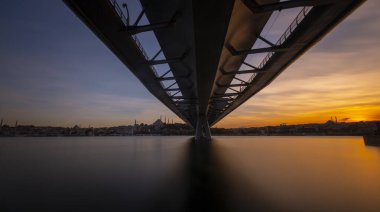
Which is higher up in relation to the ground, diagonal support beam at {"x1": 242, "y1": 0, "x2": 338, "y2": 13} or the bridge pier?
diagonal support beam at {"x1": 242, "y1": 0, "x2": 338, "y2": 13}

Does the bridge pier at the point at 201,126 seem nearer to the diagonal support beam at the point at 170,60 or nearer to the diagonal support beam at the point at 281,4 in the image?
the diagonal support beam at the point at 170,60

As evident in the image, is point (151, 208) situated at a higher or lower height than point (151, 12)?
lower

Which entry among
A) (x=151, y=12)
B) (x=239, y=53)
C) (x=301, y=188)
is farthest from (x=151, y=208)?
(x=239, y=53)

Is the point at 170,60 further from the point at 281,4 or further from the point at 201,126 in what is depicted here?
the point at 201,126

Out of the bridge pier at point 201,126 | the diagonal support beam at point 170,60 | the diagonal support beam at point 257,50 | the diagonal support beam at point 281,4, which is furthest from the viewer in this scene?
the bridge pier at point 201,126

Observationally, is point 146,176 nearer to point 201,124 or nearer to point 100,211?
point 100,211

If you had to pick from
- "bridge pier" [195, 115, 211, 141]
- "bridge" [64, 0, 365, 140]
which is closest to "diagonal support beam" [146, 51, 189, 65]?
"bridge" [64, 0, 365, 140]

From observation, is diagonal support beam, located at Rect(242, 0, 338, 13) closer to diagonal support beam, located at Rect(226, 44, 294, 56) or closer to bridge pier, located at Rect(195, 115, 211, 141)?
diagonal support beam, located at Rect(226, 44, 294, 56)

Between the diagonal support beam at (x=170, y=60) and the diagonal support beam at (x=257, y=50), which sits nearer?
the diagonal support beam at (x=257, y=50)

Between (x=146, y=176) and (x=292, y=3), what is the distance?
1137cm

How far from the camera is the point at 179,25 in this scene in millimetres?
10570

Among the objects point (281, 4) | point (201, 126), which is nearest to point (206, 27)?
point (281, 4)

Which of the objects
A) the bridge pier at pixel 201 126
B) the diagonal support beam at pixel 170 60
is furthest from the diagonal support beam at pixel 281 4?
the bridge pier at pixel 201 126

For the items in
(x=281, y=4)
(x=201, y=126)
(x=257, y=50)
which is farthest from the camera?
(x=201, y=126)
